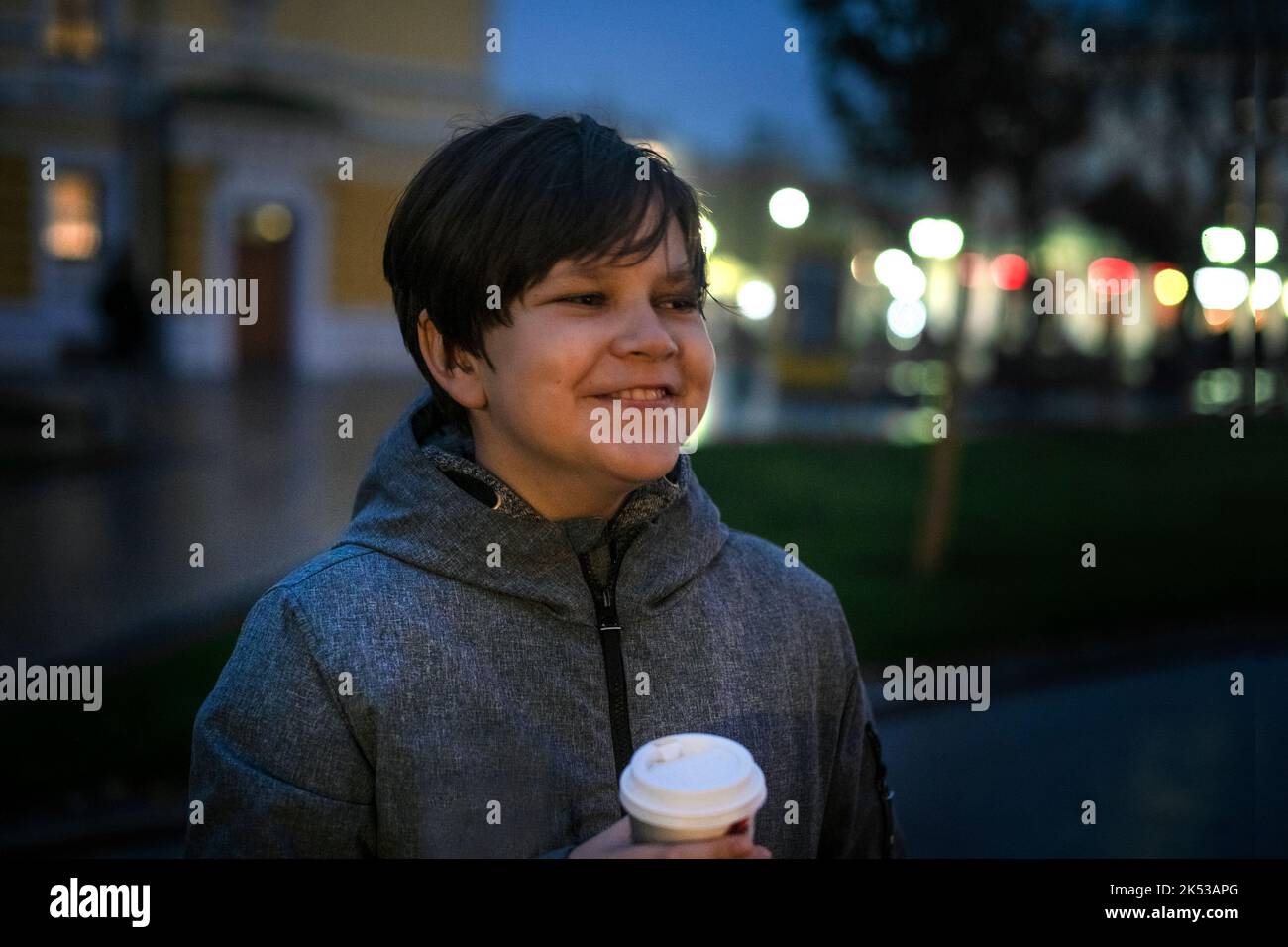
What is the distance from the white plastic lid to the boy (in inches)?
5.3

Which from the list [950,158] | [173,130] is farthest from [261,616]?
[173,130]

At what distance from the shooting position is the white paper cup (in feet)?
4.55

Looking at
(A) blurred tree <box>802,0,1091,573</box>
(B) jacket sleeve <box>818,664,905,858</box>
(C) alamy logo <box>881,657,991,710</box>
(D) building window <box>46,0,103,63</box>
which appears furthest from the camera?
(D) building window <box>46,0,103,63</box>

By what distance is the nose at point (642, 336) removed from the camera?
1734mm

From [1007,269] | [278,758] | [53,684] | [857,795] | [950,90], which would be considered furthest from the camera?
[1007,269]

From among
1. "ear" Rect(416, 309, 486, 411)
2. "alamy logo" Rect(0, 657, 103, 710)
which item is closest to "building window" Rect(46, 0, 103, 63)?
"alamy logo" Rect(0, 657, 103, 710)

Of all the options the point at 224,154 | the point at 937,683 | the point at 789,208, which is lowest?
the point at 937,683

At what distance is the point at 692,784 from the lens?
140 centimetres

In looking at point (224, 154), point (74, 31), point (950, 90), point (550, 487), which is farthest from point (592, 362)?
point (224, 154)

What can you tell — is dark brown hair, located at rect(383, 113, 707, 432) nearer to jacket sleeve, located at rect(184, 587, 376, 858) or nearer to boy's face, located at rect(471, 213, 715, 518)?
boy's face, located at rect(471, 213, 715, 518)

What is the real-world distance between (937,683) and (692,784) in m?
5.24

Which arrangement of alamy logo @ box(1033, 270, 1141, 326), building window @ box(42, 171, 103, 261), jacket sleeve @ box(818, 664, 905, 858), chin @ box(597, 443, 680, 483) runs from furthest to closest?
building window @ box(42, 171, 103, 261) < alamy logo @ box(1033, 270, 1141, 326) < jacket sleeve @ box(818, 664, 905, 858) < chin @ box(597, 443, 680, 483)

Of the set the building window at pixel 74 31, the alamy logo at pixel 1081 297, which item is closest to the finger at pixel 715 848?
the alamy logo at pixel 1081 297
